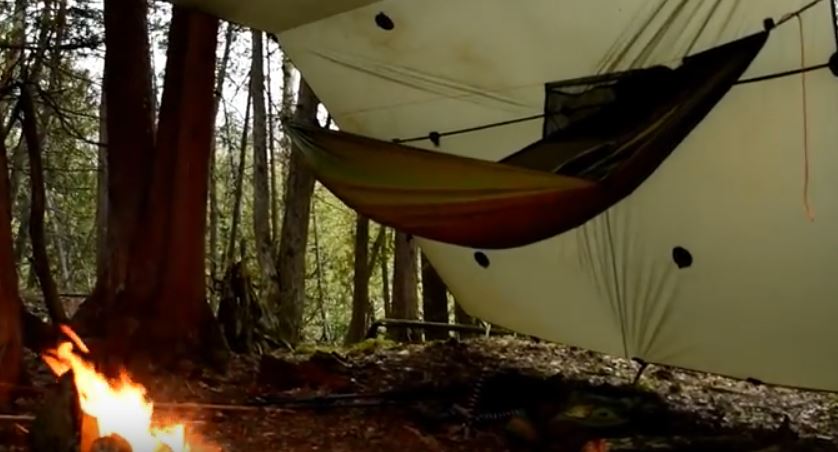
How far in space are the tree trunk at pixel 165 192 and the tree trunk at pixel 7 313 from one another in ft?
2.80

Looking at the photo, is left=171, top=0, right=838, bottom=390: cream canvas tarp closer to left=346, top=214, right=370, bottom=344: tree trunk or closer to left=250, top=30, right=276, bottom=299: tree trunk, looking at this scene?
left=250, top=30, right=276, bottom=299: tree trunk

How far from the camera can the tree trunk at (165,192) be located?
12.5 feet

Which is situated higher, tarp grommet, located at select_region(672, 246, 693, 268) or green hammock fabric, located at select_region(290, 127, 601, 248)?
green hammock fabric, located at select_region(290, 127, 601, 248)

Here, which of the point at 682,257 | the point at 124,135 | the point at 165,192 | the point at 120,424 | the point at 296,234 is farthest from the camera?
the point at 296,234

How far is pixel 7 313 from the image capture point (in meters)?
2.82

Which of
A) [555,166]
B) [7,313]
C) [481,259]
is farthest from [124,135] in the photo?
[555,166]

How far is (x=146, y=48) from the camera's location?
161 inches

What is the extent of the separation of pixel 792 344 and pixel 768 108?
2.99 feet

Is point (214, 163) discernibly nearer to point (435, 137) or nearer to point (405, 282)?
point (405, 282)

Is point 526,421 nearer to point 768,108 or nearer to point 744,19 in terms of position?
point 768,108

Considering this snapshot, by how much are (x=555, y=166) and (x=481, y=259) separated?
4.50 ft

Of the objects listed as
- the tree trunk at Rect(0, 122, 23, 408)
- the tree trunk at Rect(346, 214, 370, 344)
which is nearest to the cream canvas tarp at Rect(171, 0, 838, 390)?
the tree trunk at Rect(0, 122, 23, 408)

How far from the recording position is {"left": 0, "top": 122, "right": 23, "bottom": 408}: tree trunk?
9.23 feet

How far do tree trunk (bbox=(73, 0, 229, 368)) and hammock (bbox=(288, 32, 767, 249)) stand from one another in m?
1.04
